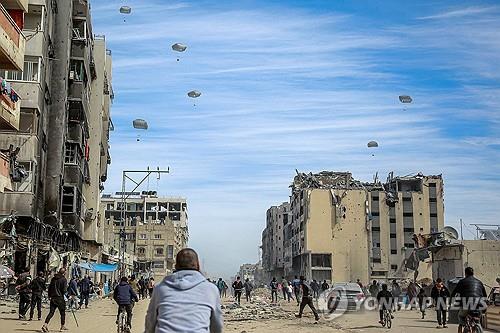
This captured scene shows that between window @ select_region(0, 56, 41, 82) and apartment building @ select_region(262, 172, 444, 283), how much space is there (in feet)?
213

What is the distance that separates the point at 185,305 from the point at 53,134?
131 feet

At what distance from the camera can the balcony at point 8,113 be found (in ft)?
89.6

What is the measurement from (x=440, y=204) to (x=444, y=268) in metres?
58.4

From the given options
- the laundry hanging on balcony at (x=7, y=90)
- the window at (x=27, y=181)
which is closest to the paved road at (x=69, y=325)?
the window at (x=27, y=181)

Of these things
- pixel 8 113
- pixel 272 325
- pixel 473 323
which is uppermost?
pixel 8 113

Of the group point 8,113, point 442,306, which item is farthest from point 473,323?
point 8,113

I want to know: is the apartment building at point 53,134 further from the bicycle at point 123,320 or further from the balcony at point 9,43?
the bicycle at point 123,320

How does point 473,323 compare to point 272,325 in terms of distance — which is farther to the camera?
point 272,325

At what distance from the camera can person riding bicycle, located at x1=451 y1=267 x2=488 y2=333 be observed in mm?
12789

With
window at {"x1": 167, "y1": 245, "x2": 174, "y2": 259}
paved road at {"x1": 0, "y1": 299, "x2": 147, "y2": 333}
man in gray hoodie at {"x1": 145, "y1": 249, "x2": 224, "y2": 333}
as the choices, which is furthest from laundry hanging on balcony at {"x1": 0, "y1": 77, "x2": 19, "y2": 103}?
window at {"x1": 167, "y1": 245, "x2": 174, "y2": 259}

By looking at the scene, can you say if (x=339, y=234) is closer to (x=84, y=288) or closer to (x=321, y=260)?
(x=321, y=260)

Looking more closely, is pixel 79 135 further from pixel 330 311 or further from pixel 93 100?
pixel 330 311

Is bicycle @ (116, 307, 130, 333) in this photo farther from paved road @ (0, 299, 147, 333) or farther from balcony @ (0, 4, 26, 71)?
balcony @ (0, 4, 26, 71)

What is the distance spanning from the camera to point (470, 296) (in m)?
13.0
